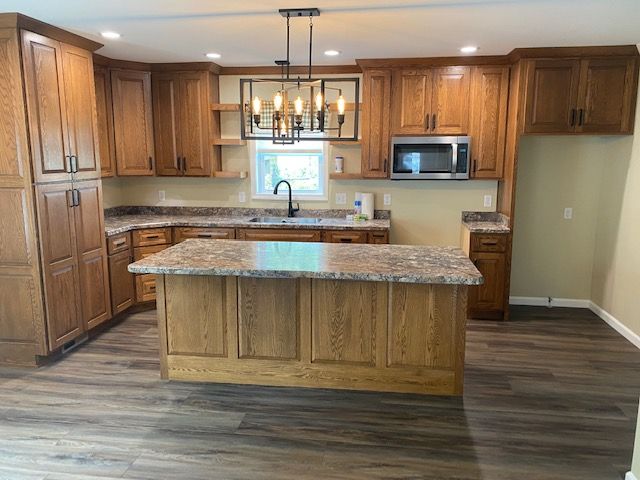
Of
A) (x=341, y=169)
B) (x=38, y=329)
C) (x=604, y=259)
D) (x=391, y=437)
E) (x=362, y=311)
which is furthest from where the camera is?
(x=341, y=169)

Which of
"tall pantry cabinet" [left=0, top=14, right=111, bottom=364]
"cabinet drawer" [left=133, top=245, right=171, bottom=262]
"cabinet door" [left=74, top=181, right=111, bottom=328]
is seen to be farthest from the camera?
"cabinet drawer" [left=133, top=245, right=171, bottom=262]

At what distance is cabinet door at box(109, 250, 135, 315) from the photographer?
450cm

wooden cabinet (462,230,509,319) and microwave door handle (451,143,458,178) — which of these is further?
microwave door handle (451,143,458,178)

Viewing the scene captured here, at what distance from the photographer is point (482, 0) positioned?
289 centimetres

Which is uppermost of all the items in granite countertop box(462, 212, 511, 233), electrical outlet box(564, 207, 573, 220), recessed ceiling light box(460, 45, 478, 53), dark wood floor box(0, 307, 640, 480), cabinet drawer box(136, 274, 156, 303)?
recessed ceiling light box(460, 45, 478, 53)

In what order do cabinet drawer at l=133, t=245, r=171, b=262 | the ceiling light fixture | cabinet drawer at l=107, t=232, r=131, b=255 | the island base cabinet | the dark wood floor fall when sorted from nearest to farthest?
1. the dark wood floor
2. the island base cabinet
3. the ceiling light fixture
4. cabinet drawer at l=107, t=232, r=131, b=255
5. cabinet drawer at l=133, t=245, r=171, b=262

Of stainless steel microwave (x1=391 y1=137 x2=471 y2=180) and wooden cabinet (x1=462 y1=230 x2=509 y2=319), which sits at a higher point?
stainless steel microwave (x1=391 y1=137 x2=471 y2=180)

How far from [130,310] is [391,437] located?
324cm

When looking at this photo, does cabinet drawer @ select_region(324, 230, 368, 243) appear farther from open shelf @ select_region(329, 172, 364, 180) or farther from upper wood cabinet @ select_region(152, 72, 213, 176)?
upper wood cabinet @ select_region(152, 72, 213, 176)

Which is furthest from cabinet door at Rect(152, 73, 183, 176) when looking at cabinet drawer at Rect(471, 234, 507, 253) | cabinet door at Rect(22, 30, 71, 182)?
cabinet drawer at Rect(471, 234, 507, 253)

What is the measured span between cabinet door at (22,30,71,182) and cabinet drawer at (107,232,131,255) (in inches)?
33.4

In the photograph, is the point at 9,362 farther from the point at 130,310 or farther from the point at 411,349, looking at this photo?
the point at 411,349

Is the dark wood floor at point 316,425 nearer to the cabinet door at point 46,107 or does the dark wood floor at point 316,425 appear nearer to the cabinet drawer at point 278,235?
the cabinet door at point 46,107

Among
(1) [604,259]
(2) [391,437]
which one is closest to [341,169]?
(1) [604,259]
